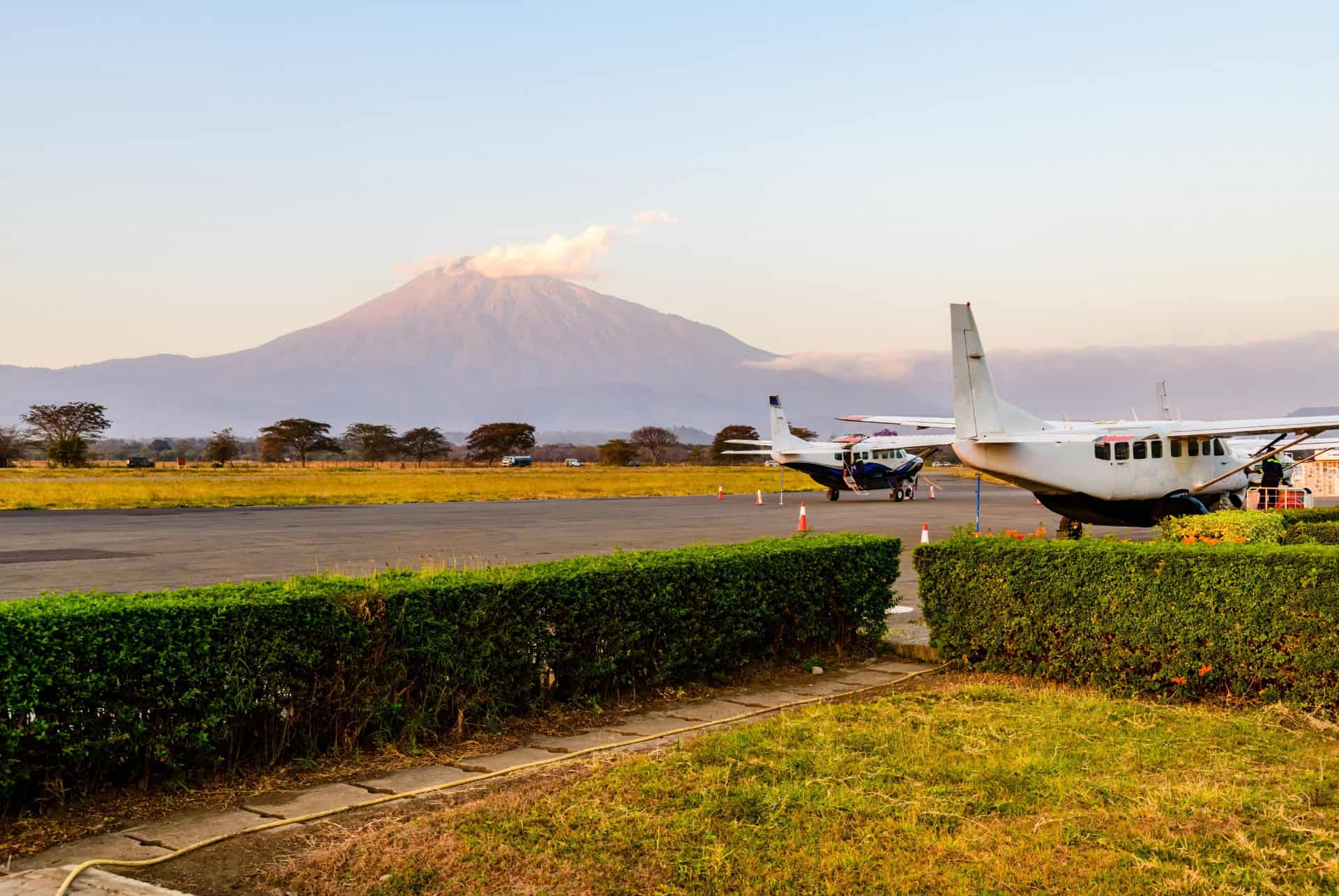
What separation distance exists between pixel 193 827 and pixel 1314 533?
42.1ft

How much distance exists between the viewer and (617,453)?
15138 centimetres

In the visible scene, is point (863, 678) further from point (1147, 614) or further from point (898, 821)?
point (898, 821)

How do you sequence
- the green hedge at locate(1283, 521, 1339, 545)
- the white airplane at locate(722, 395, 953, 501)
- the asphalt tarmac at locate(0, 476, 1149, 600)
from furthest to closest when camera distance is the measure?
the white airplane at locate(722, 395, 953, 501) → the asphalt tarmac at locate(0, 476, 1149, 600) → the green hedge at locate(1283, 521, 1339, 545)

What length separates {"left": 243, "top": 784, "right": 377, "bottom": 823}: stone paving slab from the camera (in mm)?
5156

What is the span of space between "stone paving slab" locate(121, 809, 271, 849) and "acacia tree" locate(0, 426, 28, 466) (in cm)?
11236

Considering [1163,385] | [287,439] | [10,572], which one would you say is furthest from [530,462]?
[10,572]

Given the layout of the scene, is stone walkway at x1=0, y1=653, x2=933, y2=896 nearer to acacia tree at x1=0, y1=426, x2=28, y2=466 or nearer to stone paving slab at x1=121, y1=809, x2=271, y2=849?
stone paving slab at x1=121, y1=809, x2=271, y2=849

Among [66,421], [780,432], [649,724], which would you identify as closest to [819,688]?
[649,724]

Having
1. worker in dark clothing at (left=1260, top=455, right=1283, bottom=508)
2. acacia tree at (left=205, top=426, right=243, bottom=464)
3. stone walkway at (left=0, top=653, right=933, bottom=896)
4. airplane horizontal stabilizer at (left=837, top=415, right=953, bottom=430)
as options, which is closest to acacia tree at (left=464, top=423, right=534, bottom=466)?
acacia tree at (left=205, top=426, right=243, bottom=464)

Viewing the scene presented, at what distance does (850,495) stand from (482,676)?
4456cm

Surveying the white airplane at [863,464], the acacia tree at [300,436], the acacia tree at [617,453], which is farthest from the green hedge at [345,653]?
the acacia tree at [300,436]

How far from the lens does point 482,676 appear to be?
21.5 feet

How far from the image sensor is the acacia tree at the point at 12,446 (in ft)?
337

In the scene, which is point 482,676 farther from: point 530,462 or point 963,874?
point 530,462
